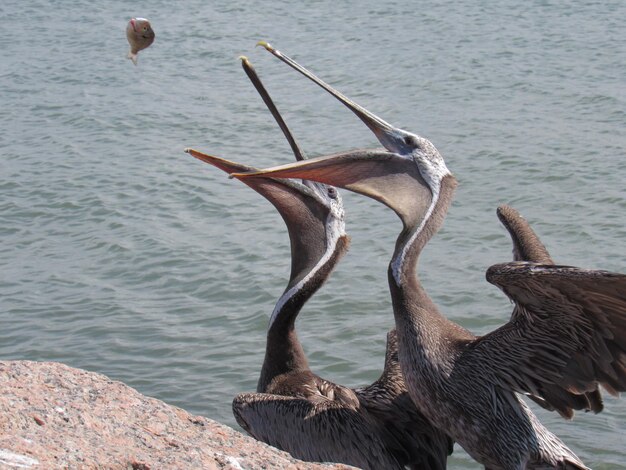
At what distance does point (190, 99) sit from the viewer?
1177 cm

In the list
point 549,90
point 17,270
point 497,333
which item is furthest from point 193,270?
point 549,90

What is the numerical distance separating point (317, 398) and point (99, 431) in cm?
176

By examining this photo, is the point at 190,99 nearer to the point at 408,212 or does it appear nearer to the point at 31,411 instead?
the point at 408,212

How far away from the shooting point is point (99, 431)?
279 centimetres

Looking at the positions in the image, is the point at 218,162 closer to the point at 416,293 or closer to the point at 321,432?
the point at 416,293

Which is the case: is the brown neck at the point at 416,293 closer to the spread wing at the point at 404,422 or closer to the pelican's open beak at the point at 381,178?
the pelican's open beak at the point at 381,178

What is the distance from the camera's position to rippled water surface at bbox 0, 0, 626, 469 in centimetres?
671

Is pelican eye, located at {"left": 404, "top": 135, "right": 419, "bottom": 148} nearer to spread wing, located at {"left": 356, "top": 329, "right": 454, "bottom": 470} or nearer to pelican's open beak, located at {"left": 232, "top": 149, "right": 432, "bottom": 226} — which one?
pelican's open beak, located at {"left": 232, "top": 149, "right": 432, "bottom": 226}

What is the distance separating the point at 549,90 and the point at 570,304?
24.4 ft

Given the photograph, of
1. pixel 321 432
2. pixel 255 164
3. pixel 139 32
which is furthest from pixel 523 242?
pixel 255 164

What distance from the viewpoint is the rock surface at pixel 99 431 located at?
102 inches

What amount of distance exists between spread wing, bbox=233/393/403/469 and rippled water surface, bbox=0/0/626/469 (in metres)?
1.16

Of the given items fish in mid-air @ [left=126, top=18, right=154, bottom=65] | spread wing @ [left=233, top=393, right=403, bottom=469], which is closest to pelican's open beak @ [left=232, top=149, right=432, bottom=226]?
spread wing @ [left=233, top=393, right=403, bottom=469]

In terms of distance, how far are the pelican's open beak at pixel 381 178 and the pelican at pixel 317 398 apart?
477 mm
